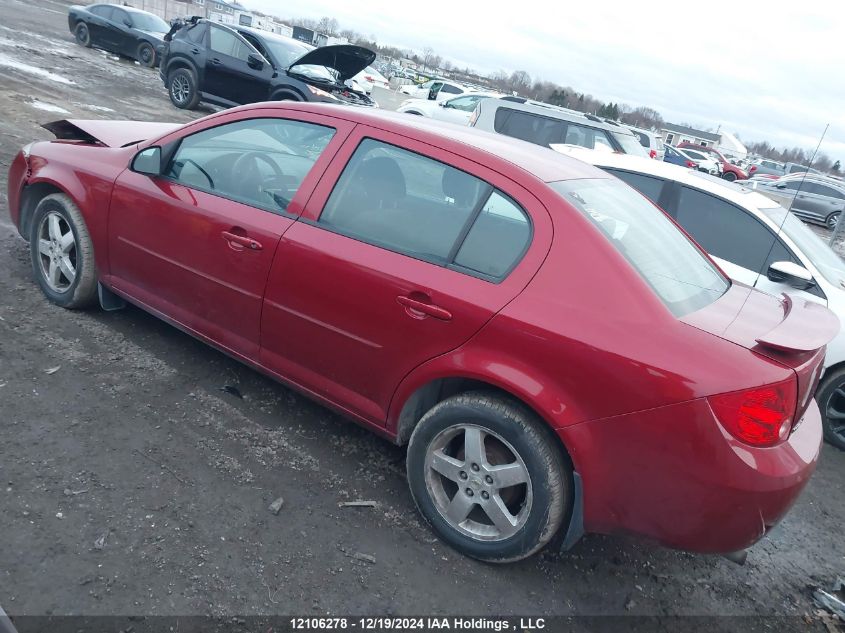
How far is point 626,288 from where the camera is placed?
258 cm

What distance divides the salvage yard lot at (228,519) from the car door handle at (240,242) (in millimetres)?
921

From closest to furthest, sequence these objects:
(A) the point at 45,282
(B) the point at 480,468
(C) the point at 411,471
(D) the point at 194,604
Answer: (D) the point at 194,604
(B) the point at 480,468
(C) the point at 411,471
(A) the point at 45,282

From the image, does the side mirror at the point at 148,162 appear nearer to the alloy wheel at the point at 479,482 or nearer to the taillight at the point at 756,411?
the alloy wheel at the point at 479,482

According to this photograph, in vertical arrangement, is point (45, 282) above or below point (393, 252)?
below

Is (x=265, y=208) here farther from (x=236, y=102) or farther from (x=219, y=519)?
(x=236, y=102)

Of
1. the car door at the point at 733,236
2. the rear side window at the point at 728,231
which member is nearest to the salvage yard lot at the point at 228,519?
the car door at the point at 733,236

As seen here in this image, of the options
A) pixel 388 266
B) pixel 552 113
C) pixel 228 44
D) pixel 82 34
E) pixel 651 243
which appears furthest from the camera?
pixel 82 34

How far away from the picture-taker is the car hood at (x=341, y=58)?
11.9 meters

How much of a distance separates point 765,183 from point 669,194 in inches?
827

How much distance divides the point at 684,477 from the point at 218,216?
8.33 feet

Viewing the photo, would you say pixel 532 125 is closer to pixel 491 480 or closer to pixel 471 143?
pixel 471 143

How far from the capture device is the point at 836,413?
16.5 ft

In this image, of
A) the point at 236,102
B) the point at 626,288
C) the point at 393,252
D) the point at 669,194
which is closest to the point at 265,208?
the point at 393,252

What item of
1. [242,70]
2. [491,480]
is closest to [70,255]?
[491,480]
